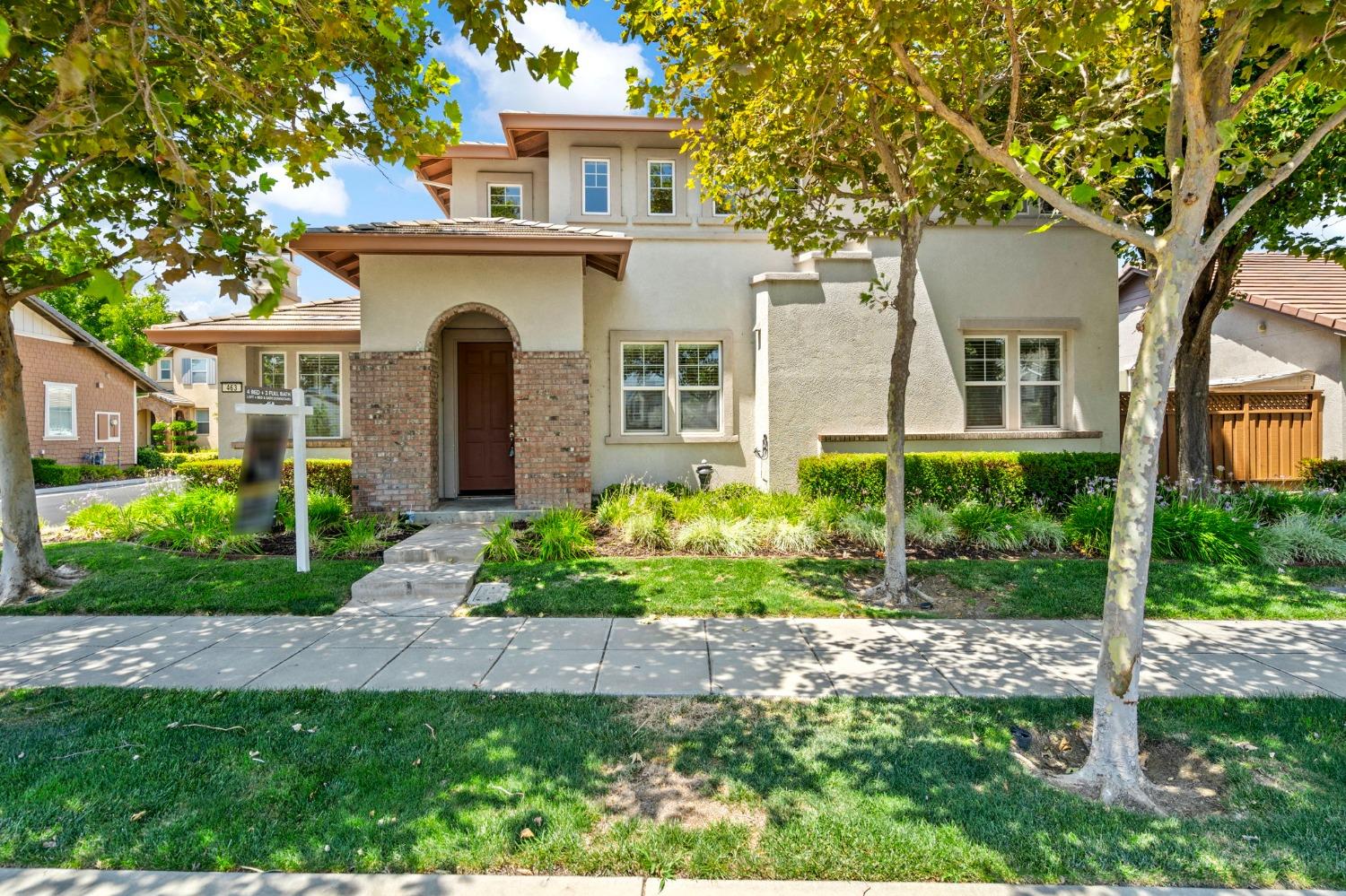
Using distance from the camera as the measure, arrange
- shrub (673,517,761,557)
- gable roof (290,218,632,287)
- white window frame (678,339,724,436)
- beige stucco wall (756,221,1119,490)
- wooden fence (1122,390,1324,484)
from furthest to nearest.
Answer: wooden fence (1122,390,1324,484), white window frame (678,339,724,436), beige stucco wall (756,221,1119,490), gable roof (290,218,632,287), shrub (673,517,761,557)

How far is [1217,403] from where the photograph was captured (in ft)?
38.7

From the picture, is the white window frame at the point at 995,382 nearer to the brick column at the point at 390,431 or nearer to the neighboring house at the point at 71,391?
the brick column at the point at 390,431

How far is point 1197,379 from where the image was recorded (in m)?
9.77

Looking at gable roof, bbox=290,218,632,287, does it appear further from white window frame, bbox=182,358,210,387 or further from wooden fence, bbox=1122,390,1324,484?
white window frame, bbox=182,358,210,387

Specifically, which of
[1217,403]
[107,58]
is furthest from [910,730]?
[1217,403]

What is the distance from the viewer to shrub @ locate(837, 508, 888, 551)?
8.23m

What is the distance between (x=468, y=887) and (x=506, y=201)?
1267 centimetres

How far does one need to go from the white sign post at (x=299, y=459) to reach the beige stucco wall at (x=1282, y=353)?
13.7 meters

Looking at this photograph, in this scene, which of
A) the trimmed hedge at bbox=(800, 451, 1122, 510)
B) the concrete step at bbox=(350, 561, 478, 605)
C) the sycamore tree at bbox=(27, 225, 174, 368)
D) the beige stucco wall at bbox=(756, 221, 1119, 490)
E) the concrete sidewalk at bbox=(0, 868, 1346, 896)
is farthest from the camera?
the sycamore tree at bbox=(27, 225, 174, 368)

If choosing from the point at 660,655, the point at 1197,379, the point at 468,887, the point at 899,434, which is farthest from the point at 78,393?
the point at 1197,379

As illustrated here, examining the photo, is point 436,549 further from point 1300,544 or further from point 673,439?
point 1300,544

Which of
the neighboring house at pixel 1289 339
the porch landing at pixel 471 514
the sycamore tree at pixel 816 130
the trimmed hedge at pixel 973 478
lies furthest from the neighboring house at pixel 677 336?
the sycamore tree at pixel 816 130

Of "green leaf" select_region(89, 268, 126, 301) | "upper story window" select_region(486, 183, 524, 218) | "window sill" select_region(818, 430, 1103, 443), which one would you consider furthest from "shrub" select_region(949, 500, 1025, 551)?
"upper story window" select_region(486, 183, 524, 218)

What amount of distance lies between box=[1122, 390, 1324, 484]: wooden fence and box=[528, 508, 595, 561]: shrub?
10.7m
